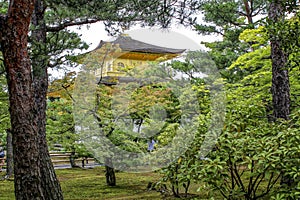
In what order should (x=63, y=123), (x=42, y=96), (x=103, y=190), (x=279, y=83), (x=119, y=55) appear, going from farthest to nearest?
1. (x=119, y=55)
2. (x=63, y=123)
3. (x=103, y=190)
4. (x=42, y=96)
5. (x=279, y=83)

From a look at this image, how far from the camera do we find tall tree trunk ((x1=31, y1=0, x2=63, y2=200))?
358cm

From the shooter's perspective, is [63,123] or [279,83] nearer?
[279,83]

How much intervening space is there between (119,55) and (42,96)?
2888 mm

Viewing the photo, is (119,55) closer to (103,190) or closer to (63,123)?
(63,123)

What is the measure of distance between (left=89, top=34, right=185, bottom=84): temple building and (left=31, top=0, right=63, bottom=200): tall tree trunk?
143cm

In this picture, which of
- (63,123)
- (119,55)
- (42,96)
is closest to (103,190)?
(63,123)

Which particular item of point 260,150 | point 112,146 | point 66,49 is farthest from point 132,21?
point 260,150

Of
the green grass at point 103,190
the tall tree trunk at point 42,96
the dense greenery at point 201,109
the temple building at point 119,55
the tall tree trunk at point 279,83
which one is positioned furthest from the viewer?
the temple building at point 119,55

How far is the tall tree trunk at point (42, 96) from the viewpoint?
3.58 meters

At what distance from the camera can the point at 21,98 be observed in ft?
8.33

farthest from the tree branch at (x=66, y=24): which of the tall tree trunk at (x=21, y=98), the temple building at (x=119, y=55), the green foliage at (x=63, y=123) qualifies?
the tall tree trunk at (x=21, y=98)

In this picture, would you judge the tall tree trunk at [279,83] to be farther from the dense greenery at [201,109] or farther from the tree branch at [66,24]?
the tree branch at [66,24]

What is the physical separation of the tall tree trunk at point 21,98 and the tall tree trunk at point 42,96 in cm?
99

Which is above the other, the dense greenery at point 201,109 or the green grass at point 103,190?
the dense greenery at point 201,109
